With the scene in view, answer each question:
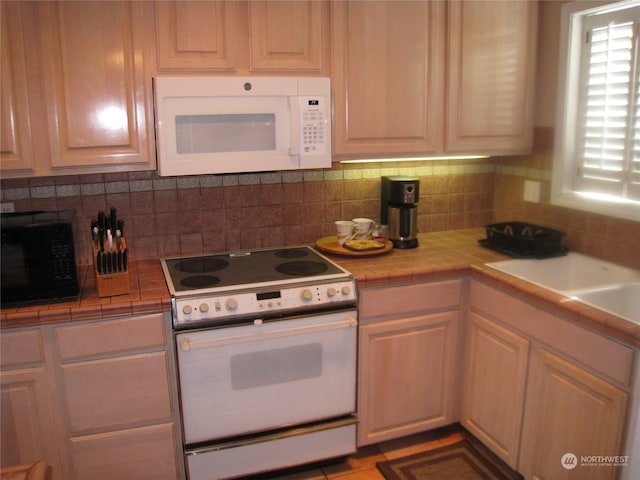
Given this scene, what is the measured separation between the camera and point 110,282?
197cm

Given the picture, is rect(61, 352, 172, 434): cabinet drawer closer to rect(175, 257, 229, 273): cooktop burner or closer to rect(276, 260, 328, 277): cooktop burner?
rect(175, 257, 229, 273): cooktop burner

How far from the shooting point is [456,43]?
244 centimetres

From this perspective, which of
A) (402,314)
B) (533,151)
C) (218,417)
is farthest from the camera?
(533,151)

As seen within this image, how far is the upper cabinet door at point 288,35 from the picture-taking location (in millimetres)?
2150

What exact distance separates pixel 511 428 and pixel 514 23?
182 cm

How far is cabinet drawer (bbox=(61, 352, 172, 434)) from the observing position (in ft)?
6.34

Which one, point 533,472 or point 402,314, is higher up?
point 402,314

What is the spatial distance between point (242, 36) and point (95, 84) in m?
0.59

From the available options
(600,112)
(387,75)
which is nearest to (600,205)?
(600,112)

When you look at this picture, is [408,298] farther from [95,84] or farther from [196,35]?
[95,84]

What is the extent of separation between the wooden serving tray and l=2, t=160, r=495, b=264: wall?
0.12 metres

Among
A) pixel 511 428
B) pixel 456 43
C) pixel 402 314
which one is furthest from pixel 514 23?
pixel 511 428

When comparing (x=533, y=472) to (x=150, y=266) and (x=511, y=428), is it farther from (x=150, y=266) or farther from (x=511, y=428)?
(x=150, y=266)

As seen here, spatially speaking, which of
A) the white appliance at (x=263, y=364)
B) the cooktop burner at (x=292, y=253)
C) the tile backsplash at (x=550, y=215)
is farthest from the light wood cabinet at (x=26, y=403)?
the tile backsplash at (x=550, y=215)
